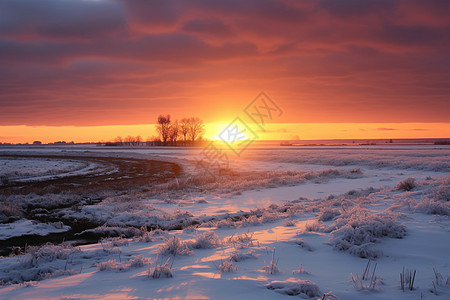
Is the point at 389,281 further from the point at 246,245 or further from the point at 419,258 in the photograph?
the point at 246,245

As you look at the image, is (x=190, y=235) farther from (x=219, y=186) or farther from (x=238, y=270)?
(x=219, y=186)

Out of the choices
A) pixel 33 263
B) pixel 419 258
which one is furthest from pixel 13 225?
pixel 419 258

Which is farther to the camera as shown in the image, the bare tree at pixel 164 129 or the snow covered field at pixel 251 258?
the bare tree at pixel 164 129

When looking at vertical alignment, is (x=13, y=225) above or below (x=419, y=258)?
below

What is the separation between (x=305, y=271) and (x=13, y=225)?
33.0 ft

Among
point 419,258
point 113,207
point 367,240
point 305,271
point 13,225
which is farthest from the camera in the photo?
point 113,207

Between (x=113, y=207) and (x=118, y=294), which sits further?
(x=113, y=207)

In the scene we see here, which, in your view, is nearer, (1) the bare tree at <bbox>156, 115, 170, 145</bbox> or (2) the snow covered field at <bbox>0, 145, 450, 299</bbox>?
(2) the snow covered field at <bbox>0, 145, 450, 299</bbox>

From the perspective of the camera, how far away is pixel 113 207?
1269 centimetres

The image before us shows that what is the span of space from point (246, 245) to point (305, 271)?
1749mm

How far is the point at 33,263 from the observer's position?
18.8 ft

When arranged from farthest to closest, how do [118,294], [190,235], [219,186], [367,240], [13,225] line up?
[219,186], [13,225], [190,235], [367,240], [118,294]

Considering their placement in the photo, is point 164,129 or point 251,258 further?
point 164,129

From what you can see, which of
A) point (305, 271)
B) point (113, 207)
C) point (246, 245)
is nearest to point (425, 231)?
point (305, 271)
